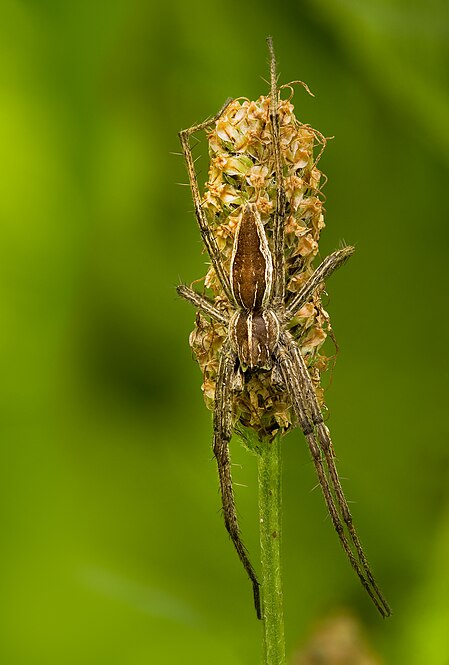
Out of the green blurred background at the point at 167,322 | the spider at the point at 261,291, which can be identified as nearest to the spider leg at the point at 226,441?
the spider at the point at 261,291

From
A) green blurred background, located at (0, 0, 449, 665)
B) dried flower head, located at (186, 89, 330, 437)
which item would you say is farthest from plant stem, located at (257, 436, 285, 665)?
green blurred background, located at (0, 0, 449, 665)

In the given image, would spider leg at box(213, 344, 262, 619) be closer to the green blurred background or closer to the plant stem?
the plant stem

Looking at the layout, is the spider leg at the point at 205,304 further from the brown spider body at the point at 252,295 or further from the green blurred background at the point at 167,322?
the green blurred background at the point at 167,322

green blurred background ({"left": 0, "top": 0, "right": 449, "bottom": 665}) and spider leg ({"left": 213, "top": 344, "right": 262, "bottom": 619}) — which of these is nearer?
spider leg ({"left": 213, "top": 344, "right": 262, "bottom": 619})

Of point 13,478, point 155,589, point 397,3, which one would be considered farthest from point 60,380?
point 397,3

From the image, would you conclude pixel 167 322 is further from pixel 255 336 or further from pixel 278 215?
pixel 278 215

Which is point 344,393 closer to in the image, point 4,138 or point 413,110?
point 413,110
